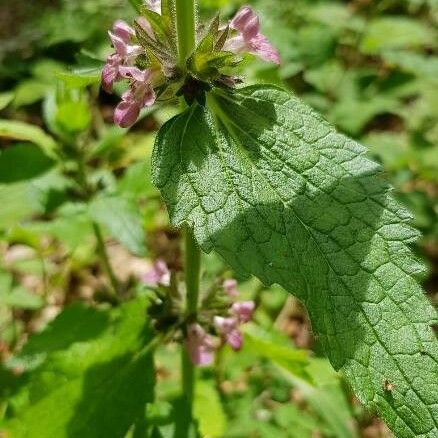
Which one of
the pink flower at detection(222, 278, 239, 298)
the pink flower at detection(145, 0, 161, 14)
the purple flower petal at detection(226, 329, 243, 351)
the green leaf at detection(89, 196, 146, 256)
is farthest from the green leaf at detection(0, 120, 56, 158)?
the purple flower petal at detection(226, 329, 243, 351)

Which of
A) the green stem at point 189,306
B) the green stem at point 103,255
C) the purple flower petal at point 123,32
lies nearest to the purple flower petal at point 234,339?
the green stem at point 189,306

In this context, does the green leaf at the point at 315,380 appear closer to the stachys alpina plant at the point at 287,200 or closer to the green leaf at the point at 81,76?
the stachys alpina plant at the point at 287,200

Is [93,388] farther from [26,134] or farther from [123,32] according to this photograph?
[123,32]

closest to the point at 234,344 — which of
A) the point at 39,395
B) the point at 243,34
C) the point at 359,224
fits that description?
the point at 39,395

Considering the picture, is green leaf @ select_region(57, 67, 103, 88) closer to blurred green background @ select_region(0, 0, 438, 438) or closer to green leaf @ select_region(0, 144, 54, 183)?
blurred green background @ select_region(0, 0, 438, 438)

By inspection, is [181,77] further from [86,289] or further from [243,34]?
[86,289]
